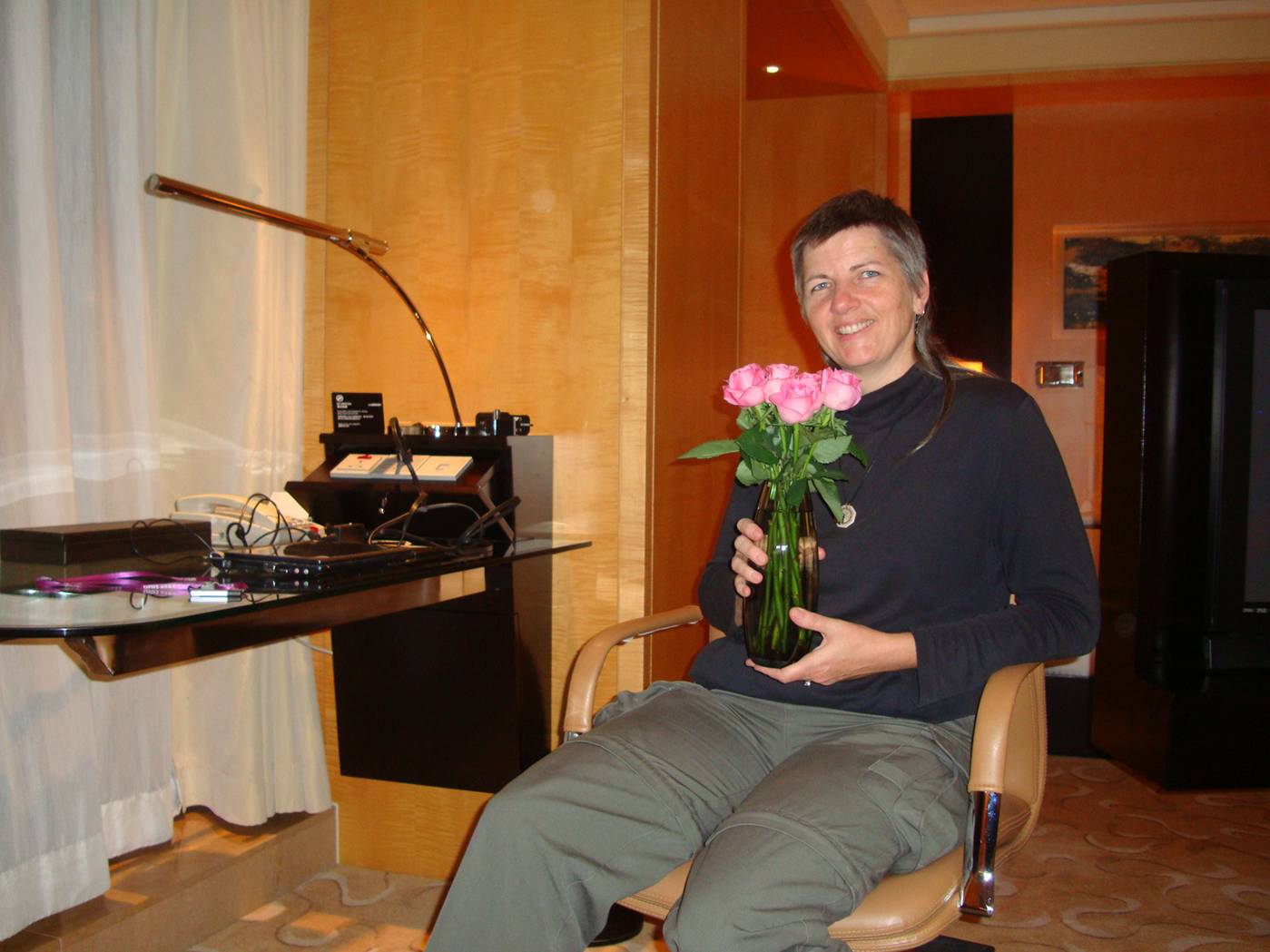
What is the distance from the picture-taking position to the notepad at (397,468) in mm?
2139

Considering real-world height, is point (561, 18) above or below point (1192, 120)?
below

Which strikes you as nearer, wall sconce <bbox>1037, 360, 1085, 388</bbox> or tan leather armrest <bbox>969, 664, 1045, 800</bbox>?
tan leather armrest <bbox>969, 664, 1045, 800</bbox>

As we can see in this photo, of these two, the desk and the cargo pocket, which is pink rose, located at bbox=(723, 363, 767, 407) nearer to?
the cargo pocket

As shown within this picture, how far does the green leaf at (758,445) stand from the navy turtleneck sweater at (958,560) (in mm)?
241

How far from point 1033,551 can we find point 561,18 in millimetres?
1647

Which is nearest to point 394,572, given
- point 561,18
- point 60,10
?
point 60,10

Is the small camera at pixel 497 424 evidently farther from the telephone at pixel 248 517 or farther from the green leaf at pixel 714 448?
the green leaf at pixel 714 448

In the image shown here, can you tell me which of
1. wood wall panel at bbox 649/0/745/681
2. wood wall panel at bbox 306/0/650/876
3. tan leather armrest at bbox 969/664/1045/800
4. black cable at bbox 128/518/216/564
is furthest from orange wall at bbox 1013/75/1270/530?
black cable at bbox 128/518/216/564

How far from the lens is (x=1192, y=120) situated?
197 inches

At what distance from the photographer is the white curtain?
1.84 m

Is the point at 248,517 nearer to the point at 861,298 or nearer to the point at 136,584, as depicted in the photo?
the point at 136,584

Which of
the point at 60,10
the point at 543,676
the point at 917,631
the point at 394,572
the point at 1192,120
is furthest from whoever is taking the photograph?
the point at 1192,120

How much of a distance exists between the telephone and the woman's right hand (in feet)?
2.97

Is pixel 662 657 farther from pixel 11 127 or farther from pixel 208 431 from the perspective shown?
pixel 11 127
